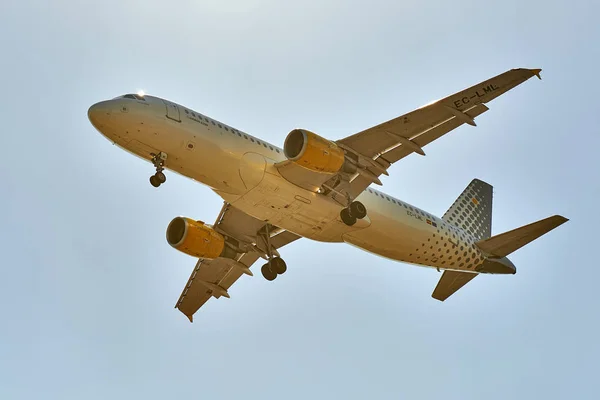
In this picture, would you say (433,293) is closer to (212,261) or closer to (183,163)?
(212,261)

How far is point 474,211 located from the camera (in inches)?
1900

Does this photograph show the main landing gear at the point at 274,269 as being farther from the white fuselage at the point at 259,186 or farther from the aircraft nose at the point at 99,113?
the aircraft nose at the point at 99,113

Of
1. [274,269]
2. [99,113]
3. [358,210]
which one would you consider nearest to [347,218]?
[358,210]

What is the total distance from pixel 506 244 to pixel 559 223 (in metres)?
3.40

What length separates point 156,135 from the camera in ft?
117

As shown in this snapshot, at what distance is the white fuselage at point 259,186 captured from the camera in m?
35.8

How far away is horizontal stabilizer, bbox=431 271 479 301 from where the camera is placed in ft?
150

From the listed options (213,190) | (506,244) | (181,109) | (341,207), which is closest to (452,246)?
(506,244)

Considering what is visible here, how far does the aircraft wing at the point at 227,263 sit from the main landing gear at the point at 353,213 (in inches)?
233

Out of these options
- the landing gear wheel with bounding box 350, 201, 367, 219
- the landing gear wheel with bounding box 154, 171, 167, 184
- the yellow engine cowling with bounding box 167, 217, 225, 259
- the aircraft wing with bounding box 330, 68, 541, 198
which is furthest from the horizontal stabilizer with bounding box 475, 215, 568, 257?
the landing gear wheel with bounding box 154, 171, 167, 184

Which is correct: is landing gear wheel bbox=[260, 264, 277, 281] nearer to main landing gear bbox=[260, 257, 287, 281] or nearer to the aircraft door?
main landing gear bbox=[260, 257, 287, 281]

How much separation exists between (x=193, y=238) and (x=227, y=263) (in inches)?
162

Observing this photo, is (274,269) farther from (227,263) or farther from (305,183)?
(305,183)

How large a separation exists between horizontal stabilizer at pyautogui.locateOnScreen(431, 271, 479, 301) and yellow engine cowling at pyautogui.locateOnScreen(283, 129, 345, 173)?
12.2 metres
